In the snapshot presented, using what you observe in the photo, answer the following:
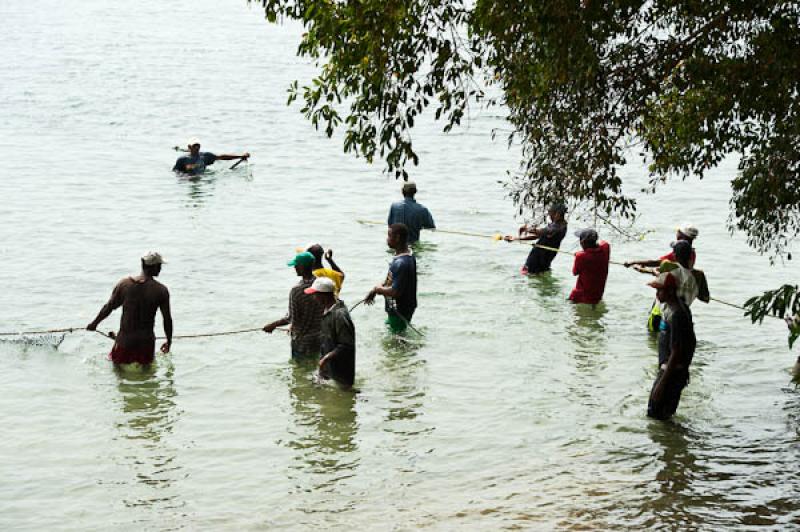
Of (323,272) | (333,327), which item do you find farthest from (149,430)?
(323,272)

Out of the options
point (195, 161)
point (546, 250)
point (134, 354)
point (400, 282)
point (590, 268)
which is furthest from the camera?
point (195, 161)

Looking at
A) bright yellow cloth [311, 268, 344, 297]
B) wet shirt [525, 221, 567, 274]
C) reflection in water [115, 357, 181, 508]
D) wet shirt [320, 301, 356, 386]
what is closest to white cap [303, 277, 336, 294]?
wet shirt [320, 301, 356, 386]

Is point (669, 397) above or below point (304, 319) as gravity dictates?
below

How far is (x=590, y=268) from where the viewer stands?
53.4 feet

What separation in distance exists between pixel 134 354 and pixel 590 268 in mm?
6502

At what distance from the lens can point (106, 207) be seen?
2517 cm

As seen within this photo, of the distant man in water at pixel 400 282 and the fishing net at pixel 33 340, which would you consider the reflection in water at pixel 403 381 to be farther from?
the fishing net at pixel 33 340

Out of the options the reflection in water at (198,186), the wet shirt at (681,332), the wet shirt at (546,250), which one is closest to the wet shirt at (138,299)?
the wet shirt at (681,332)

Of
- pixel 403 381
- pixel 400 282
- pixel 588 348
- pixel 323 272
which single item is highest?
pixel 323 272

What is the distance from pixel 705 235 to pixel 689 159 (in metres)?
10.9

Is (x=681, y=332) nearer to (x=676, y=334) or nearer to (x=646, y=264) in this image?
(x=676, y=334)

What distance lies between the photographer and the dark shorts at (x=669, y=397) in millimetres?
11354

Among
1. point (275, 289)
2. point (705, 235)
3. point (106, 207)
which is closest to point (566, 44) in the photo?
point (275, 289)

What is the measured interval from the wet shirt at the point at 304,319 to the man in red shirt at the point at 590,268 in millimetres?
4141
